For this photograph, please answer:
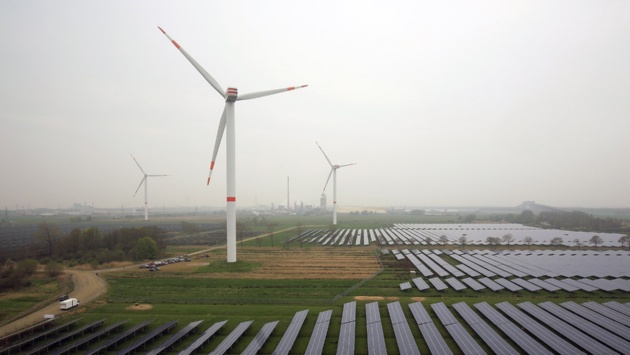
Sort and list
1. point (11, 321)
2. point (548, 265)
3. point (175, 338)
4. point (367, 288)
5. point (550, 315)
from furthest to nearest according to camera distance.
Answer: point (548, 265)
point (367, 288)
point (11, 321)
point (550, 315)
point (175, 338)

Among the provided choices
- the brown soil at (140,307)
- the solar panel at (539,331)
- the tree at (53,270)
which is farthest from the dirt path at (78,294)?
the solar panel at (539,331)

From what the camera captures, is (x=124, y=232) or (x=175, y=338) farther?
(x=124, y=232)

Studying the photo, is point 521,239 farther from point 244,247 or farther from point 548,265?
point 244,247

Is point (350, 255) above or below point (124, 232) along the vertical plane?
below

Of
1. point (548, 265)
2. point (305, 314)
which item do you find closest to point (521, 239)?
point (548, 265)

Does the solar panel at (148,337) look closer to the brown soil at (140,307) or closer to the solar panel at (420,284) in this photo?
the brown soil at (140,307)

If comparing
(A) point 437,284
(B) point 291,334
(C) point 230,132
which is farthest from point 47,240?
(A) point 437,284

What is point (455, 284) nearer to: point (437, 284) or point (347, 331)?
point (437, 284)
